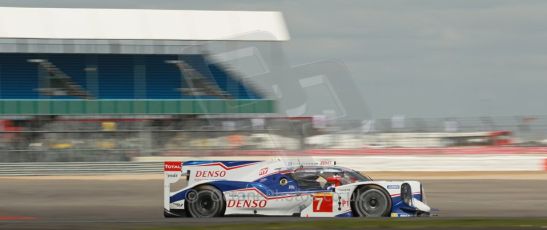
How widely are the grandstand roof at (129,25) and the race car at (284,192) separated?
21.3m

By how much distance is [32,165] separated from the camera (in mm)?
27188

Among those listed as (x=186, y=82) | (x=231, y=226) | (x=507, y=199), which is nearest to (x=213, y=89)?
(x=186, y=82)

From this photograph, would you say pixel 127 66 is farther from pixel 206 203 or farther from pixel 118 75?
pixel 206 203

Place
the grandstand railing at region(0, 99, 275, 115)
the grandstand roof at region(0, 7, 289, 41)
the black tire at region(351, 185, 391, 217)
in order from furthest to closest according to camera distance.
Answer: the grandstand roof at region(0, 7, 289, 41), the grandstand railing at region(0, 99, 275, 115), the black tire at region(351, 185, 391, 217)

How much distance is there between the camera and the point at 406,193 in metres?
12.2

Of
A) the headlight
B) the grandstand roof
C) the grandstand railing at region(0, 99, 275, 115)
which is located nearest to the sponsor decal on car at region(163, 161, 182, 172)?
the headlight

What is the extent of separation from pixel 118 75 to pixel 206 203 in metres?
23.5

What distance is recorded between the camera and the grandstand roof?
33188 millimetres

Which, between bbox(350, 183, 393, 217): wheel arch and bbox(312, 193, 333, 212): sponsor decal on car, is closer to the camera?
bbox(350, 183, 393, 217): wheel arch

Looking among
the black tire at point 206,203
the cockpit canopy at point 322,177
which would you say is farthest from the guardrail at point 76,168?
the cockpit canopy at point 322,177

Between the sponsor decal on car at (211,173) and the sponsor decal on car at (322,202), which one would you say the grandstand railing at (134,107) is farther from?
the sponsor decal on car at (322,202)

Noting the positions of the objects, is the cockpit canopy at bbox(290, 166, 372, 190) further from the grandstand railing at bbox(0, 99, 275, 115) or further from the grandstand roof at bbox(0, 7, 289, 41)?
the grandstand roof at bbox(0, 7, 289, 41)

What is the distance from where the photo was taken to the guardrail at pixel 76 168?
26984 millimetres

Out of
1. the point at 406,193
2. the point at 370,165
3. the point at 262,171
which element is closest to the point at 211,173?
the point at 262,171
